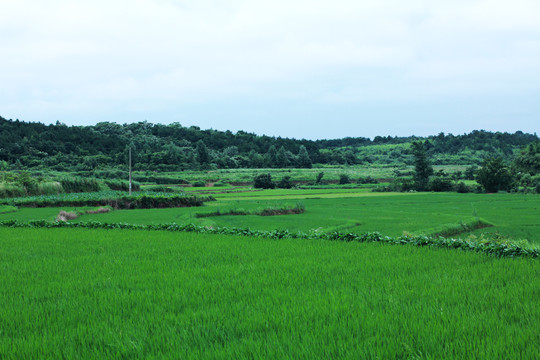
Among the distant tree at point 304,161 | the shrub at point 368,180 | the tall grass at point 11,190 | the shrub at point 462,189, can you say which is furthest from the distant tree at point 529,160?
the tall grass at point 11,190

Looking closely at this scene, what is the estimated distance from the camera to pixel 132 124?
9375 cm

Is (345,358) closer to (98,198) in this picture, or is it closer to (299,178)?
(98,198)

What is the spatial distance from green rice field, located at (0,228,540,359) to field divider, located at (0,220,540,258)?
0.52m

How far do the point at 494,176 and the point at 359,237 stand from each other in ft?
111

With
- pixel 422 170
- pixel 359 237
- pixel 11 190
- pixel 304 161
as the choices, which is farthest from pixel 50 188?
pixel 304 161

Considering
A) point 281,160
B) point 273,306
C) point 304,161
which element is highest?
point 281,160

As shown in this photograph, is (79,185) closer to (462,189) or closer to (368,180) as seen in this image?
(368,180)

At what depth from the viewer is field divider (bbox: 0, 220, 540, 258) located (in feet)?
24.9

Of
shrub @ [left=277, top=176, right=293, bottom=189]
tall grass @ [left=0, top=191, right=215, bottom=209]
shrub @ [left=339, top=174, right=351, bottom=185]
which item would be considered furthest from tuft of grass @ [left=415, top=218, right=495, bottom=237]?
shrub @ [left=339, top=174, right=351, bottom=185]

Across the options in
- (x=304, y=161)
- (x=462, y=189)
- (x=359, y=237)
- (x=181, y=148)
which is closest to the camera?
(x=359, y=237)

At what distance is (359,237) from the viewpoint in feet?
32.8

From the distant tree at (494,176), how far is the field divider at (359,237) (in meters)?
31.9

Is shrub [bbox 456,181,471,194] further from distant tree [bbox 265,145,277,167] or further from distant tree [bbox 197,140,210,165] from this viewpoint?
distant tree [bbox 197,140,210,165]

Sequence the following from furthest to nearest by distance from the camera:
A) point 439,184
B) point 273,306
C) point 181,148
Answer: point 181,148, point 439,184, point 273,306
